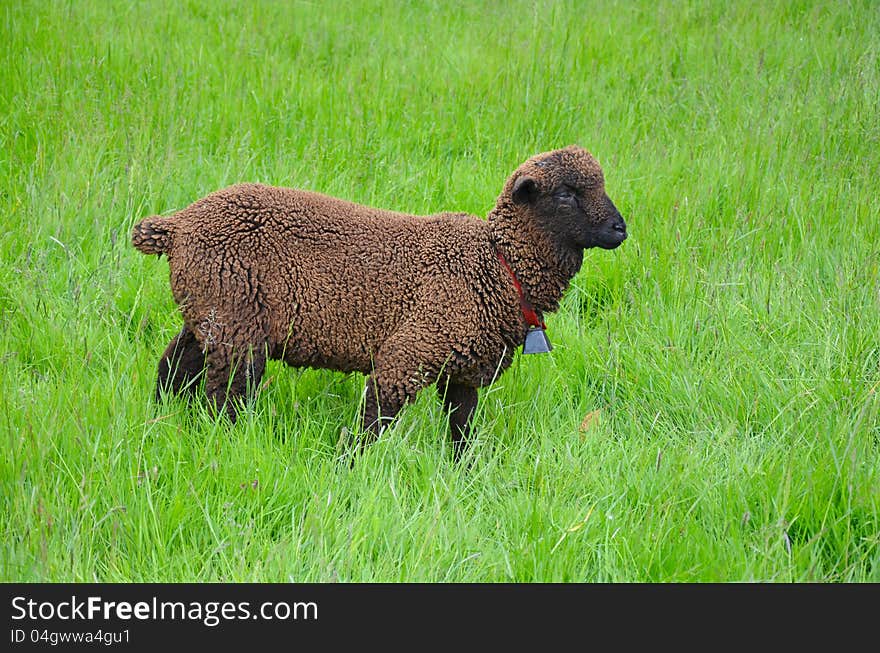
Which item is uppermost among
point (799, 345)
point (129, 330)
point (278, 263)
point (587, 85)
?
point (587, 85)

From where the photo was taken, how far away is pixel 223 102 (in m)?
6.87

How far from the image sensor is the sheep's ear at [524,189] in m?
4.11

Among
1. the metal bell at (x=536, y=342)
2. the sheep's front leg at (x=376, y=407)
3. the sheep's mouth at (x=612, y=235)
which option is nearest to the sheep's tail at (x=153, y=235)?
the sheep's front leg at (x=376, y=407)

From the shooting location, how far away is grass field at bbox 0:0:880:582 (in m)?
3.37

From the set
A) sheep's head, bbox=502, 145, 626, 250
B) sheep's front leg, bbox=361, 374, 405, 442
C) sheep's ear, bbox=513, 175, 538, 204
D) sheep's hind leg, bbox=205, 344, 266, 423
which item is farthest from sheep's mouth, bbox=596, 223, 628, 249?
sheep's hind leg, bbox=205, 344, 266, 423

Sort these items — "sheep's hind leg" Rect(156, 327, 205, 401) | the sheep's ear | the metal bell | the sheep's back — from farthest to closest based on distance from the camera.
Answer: "sheep's hind leg" Rect(156, 327, 205, 401) → the metal bell → the sheep's ear → the sheep's back

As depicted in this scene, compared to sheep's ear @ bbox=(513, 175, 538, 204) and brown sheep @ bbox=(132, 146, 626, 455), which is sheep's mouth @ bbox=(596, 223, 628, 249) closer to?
brown sheep @ bbox=(132, 146, 626, 455)

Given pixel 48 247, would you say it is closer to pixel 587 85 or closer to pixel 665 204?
pixel 665 204

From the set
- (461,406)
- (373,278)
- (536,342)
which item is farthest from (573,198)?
(461,406)

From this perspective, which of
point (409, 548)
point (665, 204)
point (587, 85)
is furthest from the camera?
point (587, 85)

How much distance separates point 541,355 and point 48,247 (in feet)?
9.72

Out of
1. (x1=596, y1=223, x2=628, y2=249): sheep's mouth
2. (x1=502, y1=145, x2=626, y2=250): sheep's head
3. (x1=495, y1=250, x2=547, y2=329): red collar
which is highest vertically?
(x1=502, y1=145, x2=626, y2=250): sheep's head

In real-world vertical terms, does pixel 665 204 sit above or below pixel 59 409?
above

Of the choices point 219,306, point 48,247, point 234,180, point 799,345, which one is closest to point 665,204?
point 799,345
